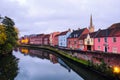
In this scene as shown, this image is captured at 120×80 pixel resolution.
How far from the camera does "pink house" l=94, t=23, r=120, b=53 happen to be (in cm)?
5609

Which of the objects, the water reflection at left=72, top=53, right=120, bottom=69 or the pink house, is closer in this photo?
the water reflection at left=72, top=53, right=120, bottom=69

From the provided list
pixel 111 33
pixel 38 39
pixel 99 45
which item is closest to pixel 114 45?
pixel 111 33


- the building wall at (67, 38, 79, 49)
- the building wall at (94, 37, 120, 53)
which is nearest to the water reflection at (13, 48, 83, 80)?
the building wall at (94, 37, 120, 53)

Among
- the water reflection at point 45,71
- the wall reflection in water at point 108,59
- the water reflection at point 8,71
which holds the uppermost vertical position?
the wall reflection in water at point 108,59

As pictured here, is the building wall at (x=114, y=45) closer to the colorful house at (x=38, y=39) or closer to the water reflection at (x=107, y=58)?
the water reflection at (x=107, y=58)

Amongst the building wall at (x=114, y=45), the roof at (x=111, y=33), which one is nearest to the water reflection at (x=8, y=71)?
the building wall at (x=114, y=45)

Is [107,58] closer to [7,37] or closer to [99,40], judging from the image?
[99,40]

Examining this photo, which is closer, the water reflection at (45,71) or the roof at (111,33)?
the water reflection at (45,71)

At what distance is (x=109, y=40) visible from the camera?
59.8 m

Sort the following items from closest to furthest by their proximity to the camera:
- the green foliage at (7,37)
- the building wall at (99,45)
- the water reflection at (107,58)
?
the water reflection at (107,58) → the green foliage at (7,37) → the building wall at (99,45)

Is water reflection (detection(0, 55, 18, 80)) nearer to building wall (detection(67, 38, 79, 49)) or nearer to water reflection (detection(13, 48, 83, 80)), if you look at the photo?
water reflection (detection(13, 48, 83, 80))

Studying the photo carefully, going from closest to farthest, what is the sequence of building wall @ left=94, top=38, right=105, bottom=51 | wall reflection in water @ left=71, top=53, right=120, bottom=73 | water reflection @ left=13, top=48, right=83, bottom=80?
wall reflection in water @ left=71, top=53, right=120, bottom=73 < water reflection @ left=13, top=48, right=83, bottom=80 < building wall @ left=94, top=38, right=105, bottom=51

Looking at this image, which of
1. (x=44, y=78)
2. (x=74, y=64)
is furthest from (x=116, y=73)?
(x=74, y=64)

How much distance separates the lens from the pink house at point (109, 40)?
5609 cm
